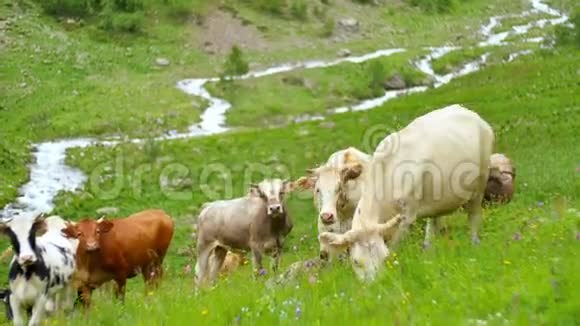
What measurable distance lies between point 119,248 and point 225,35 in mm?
55249

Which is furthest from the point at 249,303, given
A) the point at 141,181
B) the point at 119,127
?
the point at 119,127

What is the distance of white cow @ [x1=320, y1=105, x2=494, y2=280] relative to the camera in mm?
11211

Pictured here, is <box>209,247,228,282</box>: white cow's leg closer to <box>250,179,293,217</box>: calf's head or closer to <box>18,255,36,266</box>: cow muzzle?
<box>250,179,293,217</box>: calf's head

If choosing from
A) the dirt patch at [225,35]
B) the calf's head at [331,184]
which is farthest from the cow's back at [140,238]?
the dirt patch at [225,35]

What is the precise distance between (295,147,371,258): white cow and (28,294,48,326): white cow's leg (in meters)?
4.47

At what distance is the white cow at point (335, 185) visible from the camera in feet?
36.6

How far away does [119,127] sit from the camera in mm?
44500

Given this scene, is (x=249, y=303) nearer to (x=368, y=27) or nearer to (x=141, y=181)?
(x=141, y=181)

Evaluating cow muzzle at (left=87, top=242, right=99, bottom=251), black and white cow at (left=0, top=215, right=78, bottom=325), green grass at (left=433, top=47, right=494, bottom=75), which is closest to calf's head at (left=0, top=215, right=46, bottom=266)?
black and white cow at (left=0, top=215, right=78, bottom=325)

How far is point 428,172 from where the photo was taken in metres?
11.9

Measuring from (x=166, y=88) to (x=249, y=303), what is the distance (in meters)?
46.3

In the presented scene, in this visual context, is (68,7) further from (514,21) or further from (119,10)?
(514,21)

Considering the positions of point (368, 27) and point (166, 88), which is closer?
point (166, 88)

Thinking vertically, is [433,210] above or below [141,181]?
above
